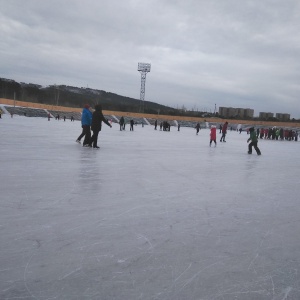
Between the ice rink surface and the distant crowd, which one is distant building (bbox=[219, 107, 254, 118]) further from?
the ice rink surface

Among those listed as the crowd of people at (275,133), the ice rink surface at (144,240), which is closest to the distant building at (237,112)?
the crowd of people at (275,133)

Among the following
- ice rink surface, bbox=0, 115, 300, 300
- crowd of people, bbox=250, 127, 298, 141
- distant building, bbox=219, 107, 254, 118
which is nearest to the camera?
ice rink surface, bbox=0, 115, 300, 300

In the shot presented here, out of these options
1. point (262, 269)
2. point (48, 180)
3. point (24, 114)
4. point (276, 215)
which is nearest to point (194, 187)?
point (276, 215)

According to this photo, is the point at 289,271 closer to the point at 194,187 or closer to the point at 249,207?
the point at 249,207

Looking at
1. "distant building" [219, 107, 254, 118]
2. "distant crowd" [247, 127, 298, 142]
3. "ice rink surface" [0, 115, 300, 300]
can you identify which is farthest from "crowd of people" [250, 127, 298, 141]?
"distant building" [219, 107, 254, 118]

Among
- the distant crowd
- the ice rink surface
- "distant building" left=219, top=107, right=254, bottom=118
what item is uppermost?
"distant building" left=219, top=107, right=254, bottom=118

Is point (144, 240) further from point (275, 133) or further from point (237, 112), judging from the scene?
point (237, 112)

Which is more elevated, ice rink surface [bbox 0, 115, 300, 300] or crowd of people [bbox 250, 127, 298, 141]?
crowd of people [bbox 250, 127, 298, 141]

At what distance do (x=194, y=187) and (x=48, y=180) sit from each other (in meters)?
2.02

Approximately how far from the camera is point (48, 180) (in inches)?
167

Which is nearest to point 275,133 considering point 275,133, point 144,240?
point 275,133

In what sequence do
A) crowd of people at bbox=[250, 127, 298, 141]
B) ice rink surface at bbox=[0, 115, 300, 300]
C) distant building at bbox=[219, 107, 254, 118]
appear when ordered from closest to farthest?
ice rink surface at bbox=[0, 115, 300, 300], crowd of people at bbox=[250, 127, 298, 141], distant building at bbox=[219, 107, 254, 118]

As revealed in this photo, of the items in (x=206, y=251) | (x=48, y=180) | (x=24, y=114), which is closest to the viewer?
(x=206, y=251)

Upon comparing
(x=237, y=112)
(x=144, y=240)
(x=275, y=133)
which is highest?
(x=237, y=112)
